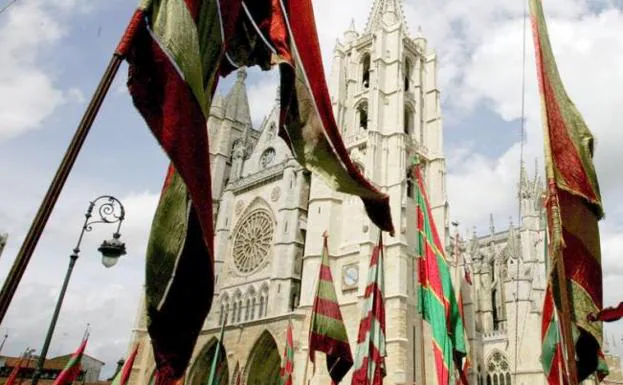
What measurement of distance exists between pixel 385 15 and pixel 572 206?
2667 centimetres

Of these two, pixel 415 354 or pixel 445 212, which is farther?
pixel 445 212

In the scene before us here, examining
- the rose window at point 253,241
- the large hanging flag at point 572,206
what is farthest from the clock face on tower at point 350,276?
the large hanging flag at point 572,206

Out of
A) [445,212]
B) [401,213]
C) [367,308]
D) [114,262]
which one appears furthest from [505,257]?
[114,262]

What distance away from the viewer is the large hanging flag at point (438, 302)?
9.61 metres

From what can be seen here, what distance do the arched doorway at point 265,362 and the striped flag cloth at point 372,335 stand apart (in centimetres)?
1344

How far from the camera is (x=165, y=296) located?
2.67 metres

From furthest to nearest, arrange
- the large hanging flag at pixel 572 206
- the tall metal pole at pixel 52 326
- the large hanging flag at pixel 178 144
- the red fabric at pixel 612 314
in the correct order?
1. the tall metal pole at pixel 52 326
2. the large hanging flag at pixel 572 206
3. the red fabric at pixel 612 314
4. the large hanging flag at pixel 178 144

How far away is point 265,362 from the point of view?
23.5 meters

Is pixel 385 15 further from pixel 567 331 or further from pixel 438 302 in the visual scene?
pixel 567 331

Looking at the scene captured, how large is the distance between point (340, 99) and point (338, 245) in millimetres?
8489

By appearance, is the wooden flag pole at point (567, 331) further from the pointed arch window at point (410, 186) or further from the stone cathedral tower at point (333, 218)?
the pointed arch window at point (410, 186)

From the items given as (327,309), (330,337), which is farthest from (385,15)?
(330,337)

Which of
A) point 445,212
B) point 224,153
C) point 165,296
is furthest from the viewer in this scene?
point 224,153

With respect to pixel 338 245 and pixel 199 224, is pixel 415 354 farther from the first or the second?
pixel 199 224
